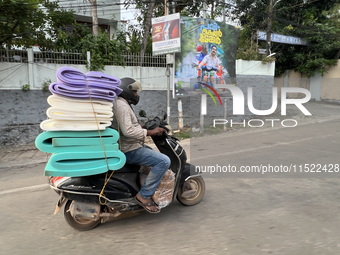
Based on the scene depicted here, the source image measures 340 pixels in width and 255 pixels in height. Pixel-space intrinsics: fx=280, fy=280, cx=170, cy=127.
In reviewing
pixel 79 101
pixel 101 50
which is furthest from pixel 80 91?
pixel 101 50

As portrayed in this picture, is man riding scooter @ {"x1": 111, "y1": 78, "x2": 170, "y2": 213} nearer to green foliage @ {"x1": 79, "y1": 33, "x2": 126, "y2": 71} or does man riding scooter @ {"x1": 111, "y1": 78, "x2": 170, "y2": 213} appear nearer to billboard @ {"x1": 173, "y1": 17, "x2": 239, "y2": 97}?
billboard @ {"x1": 173, "y1": 17, "x2": 239, "y2": 97}

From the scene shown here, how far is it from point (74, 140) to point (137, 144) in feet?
2.27

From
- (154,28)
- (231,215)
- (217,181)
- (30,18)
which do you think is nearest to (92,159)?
(231,215)

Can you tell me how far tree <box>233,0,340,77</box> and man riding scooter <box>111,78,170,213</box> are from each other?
59.2ft

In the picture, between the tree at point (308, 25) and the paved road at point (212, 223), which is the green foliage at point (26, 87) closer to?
the paved road at point (212, 223)

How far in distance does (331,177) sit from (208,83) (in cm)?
671

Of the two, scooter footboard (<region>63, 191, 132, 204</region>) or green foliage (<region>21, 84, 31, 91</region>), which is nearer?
scooter footboard (<region>63, 191, 132, 204</region>)

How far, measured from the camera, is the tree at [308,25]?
62.2 ft

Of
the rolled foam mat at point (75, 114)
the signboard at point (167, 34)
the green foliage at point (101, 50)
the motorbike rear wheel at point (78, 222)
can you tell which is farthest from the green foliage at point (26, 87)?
the rolled foam mat at point (75, 114)

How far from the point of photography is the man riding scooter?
2961 mm

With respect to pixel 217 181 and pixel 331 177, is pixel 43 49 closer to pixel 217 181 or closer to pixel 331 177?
pixel 217 181

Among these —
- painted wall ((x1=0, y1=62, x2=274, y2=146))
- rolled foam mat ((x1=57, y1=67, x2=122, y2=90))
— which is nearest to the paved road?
rolled foam mat ((x1=57, y1=67, x2=122, y2=90))

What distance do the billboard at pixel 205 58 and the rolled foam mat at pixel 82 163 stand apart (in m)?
7.27

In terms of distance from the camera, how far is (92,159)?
113 inches
